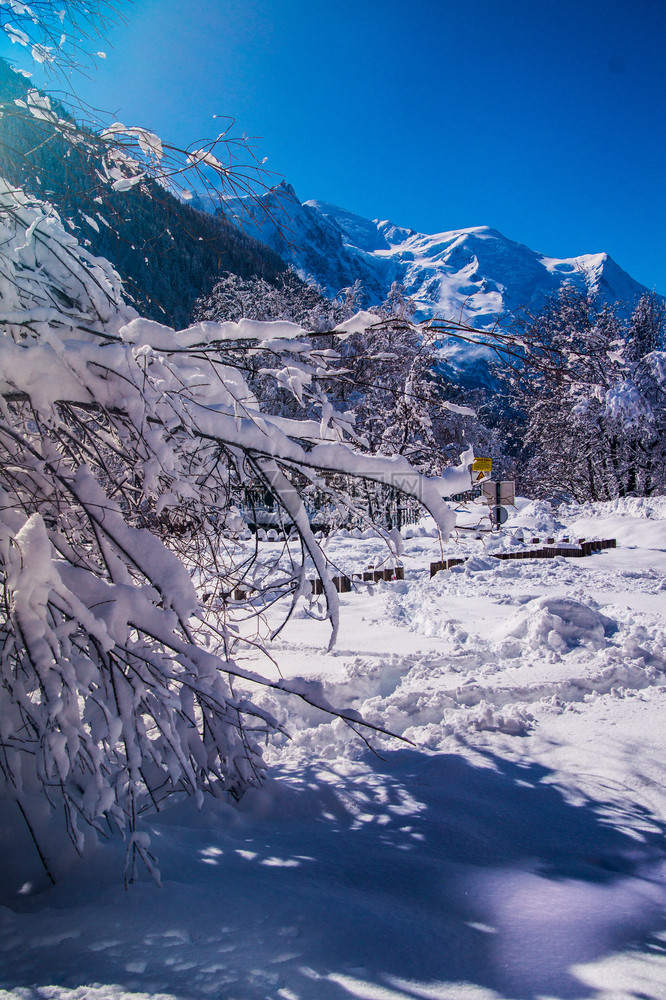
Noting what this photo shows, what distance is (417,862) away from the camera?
216 cm

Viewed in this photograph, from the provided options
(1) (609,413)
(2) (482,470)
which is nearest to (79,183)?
(2) (482,470)

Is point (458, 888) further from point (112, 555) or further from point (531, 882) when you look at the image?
point (112, 555)

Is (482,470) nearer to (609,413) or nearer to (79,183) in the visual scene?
(79,183)

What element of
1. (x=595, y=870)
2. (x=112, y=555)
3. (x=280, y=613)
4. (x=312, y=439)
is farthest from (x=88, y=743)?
(x=280, y=613)

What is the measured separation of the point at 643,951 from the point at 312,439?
1.91m

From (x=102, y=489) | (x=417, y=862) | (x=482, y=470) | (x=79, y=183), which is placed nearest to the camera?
(x=102, y=489)

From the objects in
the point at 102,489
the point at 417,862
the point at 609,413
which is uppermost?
the point at 609,413

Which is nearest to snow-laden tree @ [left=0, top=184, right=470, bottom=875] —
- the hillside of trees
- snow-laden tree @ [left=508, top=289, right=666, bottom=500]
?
the hillside of trees

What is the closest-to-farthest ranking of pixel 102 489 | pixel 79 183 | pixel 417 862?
pixel 102 489
pixel 417 862
pixel 79 183

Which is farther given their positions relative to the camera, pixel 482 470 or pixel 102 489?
pixel 482 470

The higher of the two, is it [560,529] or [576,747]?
[560,529]

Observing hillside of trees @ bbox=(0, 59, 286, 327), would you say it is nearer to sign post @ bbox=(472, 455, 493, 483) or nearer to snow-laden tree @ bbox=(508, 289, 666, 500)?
sign post @ bbox=(472, 455, 493, 483)

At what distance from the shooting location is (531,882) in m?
2.03

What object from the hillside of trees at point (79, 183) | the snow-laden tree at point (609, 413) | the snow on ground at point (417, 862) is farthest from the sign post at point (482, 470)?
the snow-laden tree at point (609, 413)
